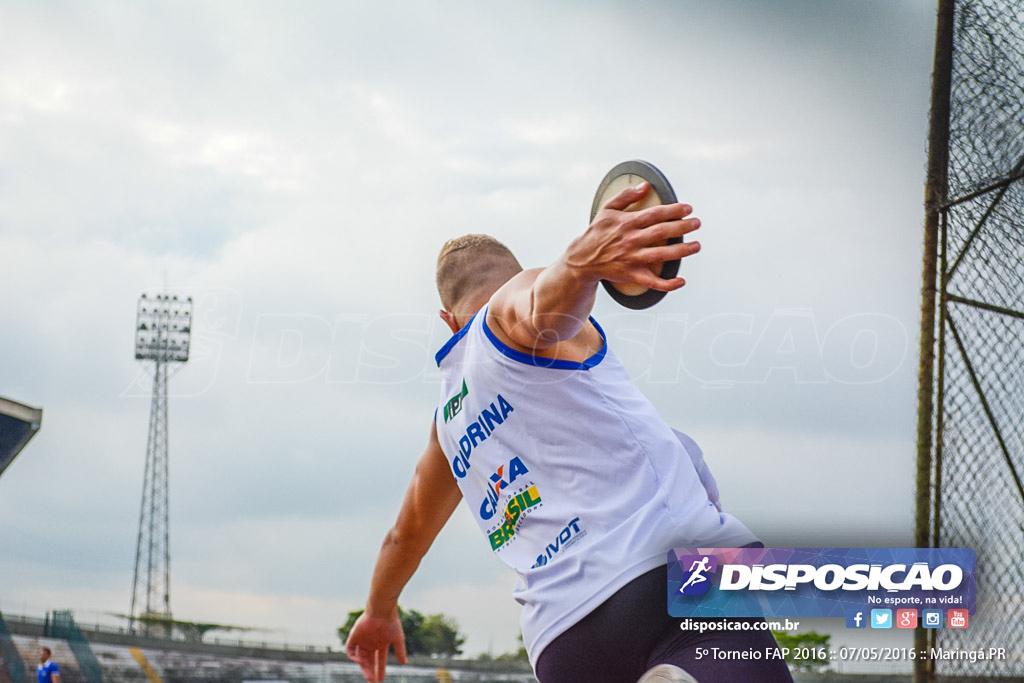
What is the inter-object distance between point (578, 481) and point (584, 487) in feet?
0.07

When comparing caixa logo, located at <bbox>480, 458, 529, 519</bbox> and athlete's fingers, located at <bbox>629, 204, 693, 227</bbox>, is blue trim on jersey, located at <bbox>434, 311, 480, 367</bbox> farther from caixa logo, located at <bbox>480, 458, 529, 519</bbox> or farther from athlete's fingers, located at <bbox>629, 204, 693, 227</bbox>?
athlete's fingers, located at <bbox>629, 204, 693, 227</bbox>

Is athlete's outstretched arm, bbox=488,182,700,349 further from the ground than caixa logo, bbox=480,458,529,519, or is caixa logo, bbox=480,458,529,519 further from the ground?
athlete's outstretched arm, bbox=488,182,700,349

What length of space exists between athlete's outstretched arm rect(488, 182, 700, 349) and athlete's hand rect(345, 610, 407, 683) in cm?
187

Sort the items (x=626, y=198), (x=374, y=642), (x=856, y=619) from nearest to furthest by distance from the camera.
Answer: (x=626, y=198), (x=856, y=619), (x=374, y=642)

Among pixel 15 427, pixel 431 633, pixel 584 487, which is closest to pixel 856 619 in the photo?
pixel 584 487

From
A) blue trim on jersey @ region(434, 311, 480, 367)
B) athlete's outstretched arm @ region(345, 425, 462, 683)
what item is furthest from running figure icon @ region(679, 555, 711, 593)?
athlete's outstretched arm @ region(345, 425, 462, 683)

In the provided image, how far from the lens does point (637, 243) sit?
1981mm

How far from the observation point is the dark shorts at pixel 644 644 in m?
2.19

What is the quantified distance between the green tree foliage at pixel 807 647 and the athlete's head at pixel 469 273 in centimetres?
144

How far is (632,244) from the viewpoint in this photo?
1.99 meters

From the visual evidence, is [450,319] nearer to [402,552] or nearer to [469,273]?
[469,273]

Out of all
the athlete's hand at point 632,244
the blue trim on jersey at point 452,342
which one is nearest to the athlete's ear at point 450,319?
the blue trim on jersey at point 452,342

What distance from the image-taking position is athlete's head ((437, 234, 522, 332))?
2840mm

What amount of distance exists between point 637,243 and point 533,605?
1062 mm
